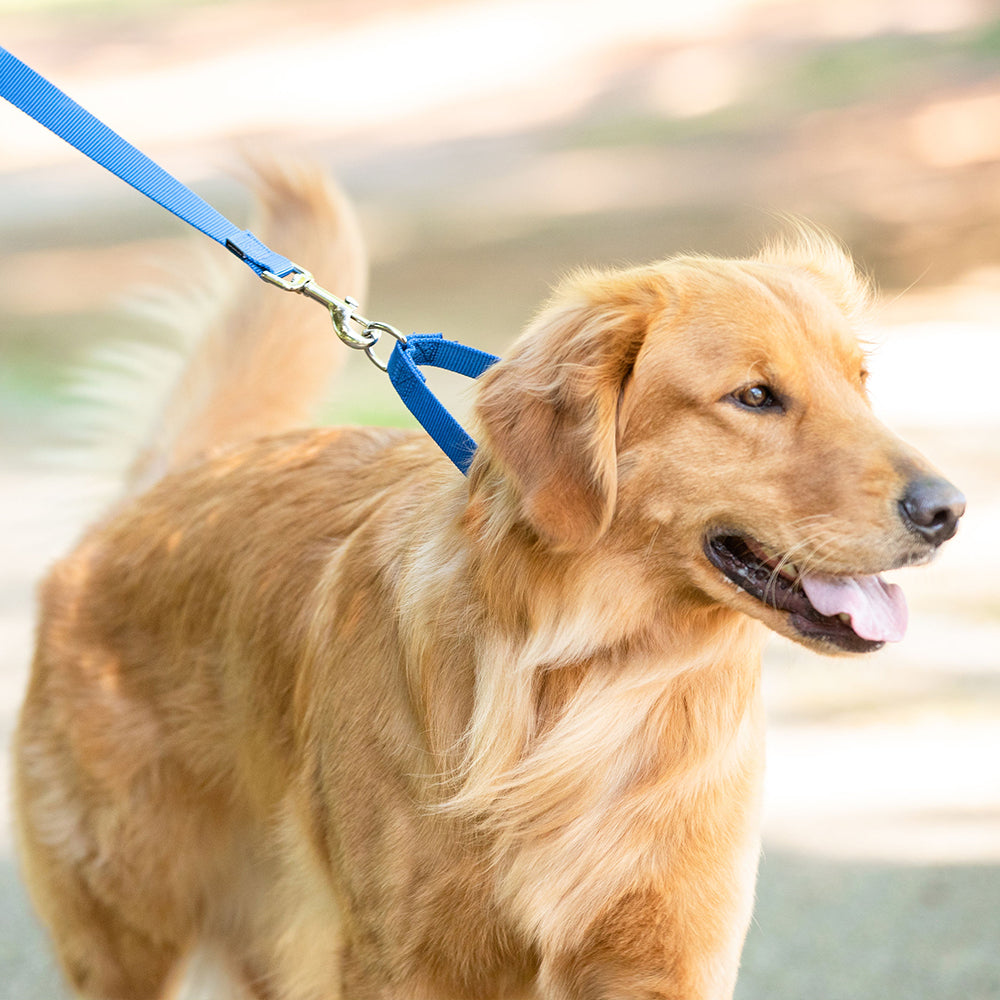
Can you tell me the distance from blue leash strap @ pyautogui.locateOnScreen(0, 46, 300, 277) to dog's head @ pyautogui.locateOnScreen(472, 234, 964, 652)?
0.75m

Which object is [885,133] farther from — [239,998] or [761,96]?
[239,998]

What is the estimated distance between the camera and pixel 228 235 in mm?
2791

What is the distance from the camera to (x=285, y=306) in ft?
11.5

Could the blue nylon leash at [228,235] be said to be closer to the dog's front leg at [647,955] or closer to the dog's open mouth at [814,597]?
the dog's open mouth at [814,597]

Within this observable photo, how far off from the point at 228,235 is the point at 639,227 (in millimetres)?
7204

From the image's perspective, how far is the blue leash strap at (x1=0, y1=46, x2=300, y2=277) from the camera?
2613mm

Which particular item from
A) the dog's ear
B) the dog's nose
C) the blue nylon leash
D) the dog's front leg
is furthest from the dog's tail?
the dog's nose

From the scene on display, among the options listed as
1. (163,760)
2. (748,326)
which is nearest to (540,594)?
(748,326)

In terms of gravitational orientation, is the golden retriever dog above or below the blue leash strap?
below

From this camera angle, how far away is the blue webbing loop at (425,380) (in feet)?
8.47

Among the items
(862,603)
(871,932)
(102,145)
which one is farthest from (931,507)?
(871,932)

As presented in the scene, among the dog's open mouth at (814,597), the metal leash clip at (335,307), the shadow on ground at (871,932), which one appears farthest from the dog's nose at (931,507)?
the shadow on ground at (871,932)

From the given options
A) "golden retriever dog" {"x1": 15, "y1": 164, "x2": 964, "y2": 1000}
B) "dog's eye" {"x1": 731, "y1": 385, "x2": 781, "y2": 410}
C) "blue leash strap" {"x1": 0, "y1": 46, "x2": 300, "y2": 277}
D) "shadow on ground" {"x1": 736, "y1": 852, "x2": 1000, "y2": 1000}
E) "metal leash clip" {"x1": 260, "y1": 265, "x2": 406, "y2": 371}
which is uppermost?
"blue leash strap" {"x1": 0, "y1": 46, "x2": 300, "y2": 277}

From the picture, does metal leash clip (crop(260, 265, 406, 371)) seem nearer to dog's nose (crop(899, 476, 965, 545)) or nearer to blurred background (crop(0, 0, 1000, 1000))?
blurred background (crop(0, 0, 1000, 1000))
